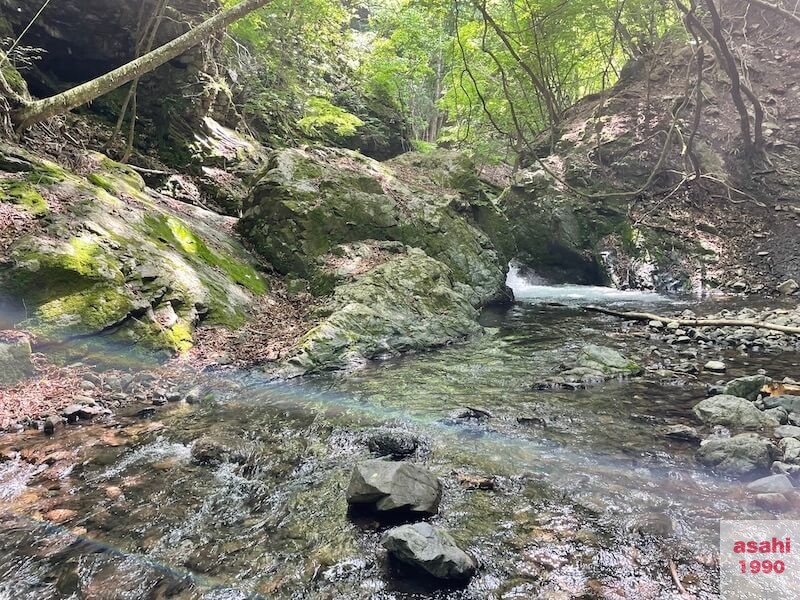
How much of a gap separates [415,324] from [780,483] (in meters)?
6.34

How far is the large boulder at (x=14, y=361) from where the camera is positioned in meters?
5.21

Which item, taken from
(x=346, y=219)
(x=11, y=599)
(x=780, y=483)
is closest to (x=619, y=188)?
(x=346, y=219)

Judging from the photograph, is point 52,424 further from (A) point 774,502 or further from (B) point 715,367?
(B) point 715,367

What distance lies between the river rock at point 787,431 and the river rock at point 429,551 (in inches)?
140

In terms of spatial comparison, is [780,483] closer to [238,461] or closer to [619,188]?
[238,461]

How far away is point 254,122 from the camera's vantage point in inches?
705

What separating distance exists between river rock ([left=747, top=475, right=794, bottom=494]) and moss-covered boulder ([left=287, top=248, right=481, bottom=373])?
5423 millimetres

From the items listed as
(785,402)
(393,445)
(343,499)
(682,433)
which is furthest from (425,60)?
(343,499)

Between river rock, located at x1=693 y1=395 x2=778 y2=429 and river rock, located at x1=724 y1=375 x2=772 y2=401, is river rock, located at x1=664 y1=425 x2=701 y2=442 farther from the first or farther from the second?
river rock, located at x1=724 y1=375 x2=772 y2=401

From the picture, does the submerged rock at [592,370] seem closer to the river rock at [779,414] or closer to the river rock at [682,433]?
the river rock at [682,433]

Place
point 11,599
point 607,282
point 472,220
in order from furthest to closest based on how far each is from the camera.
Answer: point 607,282 < point 472,220 < point 11,599

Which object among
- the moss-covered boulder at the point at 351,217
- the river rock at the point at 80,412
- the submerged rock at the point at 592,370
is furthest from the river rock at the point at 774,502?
the moss-covered boulder at the point at 351,217

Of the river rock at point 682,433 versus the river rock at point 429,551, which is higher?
the river rock at point 429,551

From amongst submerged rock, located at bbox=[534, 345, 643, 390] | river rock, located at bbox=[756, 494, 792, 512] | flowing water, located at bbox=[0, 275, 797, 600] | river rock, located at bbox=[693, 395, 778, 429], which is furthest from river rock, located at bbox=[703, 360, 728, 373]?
river rock, located at bbox=[756, 494, 792, 512]
